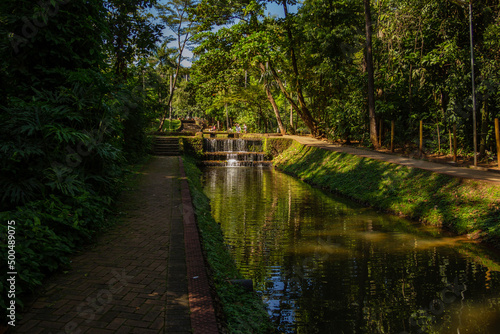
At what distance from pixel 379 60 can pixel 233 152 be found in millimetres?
10689

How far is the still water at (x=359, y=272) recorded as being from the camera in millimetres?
4316

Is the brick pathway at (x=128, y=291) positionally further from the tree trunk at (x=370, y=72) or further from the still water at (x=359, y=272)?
the tree trunk at (x=370, y=72)

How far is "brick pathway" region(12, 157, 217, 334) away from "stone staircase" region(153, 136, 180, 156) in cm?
1475

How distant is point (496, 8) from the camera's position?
11.5 meters

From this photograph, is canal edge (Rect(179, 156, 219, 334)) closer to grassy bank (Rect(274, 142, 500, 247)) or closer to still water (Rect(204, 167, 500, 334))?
still water (Rect(204, 167, 500, 334))

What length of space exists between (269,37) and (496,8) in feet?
34.7

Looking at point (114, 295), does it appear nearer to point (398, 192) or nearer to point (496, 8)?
point (398, 192)

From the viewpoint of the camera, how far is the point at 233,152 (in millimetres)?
23516

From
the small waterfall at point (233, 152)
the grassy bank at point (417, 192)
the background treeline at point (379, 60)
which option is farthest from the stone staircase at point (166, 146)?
the grassy bank at point (417, 192)

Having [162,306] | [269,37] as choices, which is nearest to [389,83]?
[269,37]

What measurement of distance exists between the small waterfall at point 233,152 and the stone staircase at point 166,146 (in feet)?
6.80

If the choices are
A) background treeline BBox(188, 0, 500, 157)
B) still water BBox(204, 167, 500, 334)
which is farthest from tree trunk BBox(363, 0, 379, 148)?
still water BBox(204, 167, 500, 334)

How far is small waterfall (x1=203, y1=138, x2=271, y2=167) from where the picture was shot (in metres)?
22.2

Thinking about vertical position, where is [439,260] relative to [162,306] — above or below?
below
